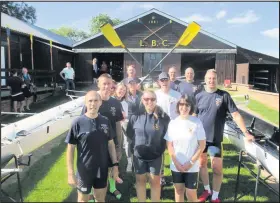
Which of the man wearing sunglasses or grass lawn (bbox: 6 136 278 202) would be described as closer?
grass lawn (bbox: 6 136 278 202)

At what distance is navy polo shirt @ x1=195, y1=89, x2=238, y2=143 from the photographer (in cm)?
301

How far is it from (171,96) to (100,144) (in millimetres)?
1526

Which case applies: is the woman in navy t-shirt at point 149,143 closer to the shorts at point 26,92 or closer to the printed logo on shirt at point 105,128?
the printed logo on shirt at point 105,128

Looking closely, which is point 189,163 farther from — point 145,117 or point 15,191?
point 15,191

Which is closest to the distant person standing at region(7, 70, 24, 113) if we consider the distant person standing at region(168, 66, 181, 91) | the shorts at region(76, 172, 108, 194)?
the distant person standing at region(168, 66, 181, 91)

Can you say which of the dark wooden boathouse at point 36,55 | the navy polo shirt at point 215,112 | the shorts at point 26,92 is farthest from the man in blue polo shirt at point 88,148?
the dark wooden boathouse at point 36,55

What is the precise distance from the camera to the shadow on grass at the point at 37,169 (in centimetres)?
266

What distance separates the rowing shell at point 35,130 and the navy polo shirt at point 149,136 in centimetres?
112

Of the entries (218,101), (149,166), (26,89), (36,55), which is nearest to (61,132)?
(149,166)

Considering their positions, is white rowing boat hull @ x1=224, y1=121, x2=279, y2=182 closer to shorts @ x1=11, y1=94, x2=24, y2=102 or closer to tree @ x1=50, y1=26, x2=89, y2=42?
tree @ x1=50, y1=26, x2=89, y2=42

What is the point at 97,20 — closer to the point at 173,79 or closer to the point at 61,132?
the point at 61,132

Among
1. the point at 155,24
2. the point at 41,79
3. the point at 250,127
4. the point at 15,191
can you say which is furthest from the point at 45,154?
the point at 155,24

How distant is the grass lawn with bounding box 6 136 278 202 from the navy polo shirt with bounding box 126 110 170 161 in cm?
45

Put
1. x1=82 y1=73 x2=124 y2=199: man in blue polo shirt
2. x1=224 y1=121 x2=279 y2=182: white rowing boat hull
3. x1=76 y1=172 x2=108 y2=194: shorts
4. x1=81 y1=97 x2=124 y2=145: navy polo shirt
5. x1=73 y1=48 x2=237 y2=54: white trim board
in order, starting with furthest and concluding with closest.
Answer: x1=73 y1=48 x2=237 y2=54: white trim board
x1=81 y1=97 x2=124 y2=145: navy polo shirt
x1=82 y1=73 x2=124 y2=199: man in blue polo shirt
x1=76 y1=172 x2=108 y2=194: shorts
x1=224 y1=121 x2=279 y2=182: white rowing boat hull
